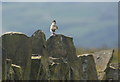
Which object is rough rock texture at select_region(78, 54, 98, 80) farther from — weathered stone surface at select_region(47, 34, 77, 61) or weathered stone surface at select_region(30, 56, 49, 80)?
weathered stone surface at select_region(30, 56, 49, 80)

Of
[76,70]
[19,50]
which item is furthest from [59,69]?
[19,50]

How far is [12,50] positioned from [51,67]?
9.45ft

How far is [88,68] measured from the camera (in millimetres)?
27828

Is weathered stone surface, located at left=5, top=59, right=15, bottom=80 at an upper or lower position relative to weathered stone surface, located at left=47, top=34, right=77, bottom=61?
lower

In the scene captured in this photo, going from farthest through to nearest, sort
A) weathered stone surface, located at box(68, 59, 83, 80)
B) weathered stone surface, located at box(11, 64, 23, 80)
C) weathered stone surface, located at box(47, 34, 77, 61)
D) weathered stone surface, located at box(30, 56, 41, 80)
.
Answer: weathered stone surface, located at box(68, 59, 83, 80)
weathered stone surface, located at box(47, 34, 77, 61)
weathered stone surface, located at box(30, 56, 41, 80)
weathered stone surface, located at box(11, 64, 23, 80)

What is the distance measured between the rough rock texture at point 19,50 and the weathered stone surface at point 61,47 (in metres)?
3.53

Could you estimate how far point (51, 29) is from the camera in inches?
949

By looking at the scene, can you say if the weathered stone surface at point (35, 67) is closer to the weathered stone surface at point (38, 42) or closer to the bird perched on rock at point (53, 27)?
the weathered stone surface at point (38, 42)

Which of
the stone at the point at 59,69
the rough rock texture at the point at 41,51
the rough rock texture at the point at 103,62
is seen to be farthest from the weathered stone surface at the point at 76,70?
the rough rock texture at the point at 103,62


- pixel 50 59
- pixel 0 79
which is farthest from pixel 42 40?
Answer: pixel 0 79

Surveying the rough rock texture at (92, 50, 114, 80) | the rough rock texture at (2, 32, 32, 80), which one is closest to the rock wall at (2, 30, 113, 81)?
the rough rock texture at (2, 32, 32, 80)

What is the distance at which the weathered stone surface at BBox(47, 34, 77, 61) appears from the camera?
2450cm

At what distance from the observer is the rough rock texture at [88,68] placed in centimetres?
2745

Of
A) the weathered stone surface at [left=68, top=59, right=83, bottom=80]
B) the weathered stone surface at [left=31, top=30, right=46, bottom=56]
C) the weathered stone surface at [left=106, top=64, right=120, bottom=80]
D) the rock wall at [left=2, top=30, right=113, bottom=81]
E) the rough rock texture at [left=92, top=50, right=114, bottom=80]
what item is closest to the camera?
the rock wall at [left=2, top=30, right=113, bottom=81]
